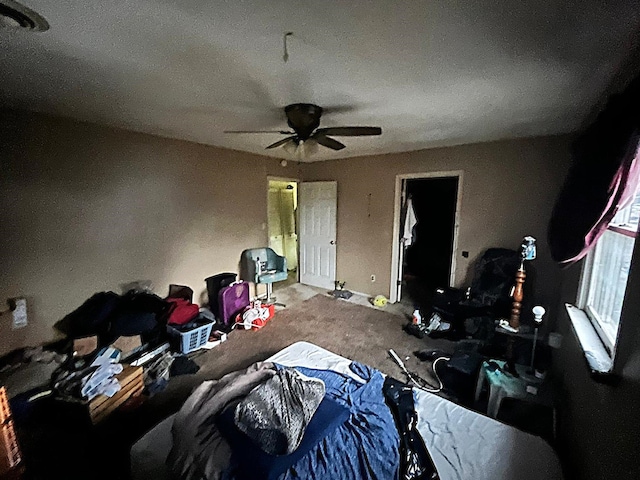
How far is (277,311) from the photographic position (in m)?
4.02

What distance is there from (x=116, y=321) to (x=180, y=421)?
1873 mm

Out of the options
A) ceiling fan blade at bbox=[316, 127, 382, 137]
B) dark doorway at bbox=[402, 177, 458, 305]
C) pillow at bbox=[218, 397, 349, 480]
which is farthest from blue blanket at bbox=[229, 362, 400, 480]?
dark doorway at bbox=[402, 177, 458, 305]

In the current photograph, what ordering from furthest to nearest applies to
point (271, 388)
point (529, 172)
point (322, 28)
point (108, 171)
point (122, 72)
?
point (529, 172) < point (108, 171) < point (122, 72) < point (271, 388) < point (322, 28)

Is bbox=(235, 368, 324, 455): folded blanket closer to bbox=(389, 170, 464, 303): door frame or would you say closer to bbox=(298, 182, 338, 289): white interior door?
bbox=(389, 170, 464, 303): door frame

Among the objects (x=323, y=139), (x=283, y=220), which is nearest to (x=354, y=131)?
(x=323, y=139)

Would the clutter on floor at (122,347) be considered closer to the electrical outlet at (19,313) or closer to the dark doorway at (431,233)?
the electrical outlet at (19,313)

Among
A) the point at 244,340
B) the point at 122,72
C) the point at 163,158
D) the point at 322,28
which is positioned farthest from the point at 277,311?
the point at 322,28

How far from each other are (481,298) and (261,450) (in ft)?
9.67

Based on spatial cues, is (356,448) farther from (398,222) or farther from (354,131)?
(398,222)

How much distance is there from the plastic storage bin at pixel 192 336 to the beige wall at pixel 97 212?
0.85 meters

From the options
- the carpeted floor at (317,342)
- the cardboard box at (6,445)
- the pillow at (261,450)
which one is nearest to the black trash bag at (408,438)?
the pillow at (261,450)

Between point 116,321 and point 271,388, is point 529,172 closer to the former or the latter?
point 271,388

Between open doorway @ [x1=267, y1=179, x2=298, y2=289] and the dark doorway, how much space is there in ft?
8.24

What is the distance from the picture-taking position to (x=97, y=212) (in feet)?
9.37
